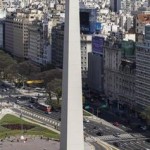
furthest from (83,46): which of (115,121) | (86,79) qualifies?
(115,121)

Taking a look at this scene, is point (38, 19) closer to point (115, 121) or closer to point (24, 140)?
point (115, 121)

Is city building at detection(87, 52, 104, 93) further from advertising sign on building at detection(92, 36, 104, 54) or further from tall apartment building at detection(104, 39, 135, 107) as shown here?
tall apartment building at detection(104, 39, 135, 107)

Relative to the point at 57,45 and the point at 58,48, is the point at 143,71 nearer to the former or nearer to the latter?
the point at 58,48

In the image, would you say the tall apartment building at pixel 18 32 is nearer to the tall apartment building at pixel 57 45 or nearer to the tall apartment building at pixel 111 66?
the tall apartment building at pixel 57 45

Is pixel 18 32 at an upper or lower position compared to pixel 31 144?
upper

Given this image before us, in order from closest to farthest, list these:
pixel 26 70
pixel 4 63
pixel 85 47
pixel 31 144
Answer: pixel 31 144
pixel 85 47
pixel 26 70
pixel 4 63

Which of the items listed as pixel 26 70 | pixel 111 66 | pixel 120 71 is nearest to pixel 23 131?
pixel 120 71
